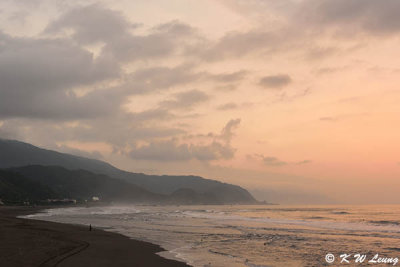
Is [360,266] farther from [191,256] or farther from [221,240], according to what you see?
[221,240]

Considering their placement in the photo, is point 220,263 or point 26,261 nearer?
point 26,261

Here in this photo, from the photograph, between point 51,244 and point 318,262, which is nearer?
point 318,262

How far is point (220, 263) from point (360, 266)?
9.46m

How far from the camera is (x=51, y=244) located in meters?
28.2

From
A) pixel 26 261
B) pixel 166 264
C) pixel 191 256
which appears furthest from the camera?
pixel 191 256

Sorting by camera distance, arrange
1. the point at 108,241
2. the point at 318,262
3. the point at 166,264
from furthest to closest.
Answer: the point at 108,241 → the point at 318,262 → the point at 166,264

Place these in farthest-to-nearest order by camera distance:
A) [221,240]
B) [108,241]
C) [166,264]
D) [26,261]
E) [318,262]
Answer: [221,240] → [108,241] → [318,262] → [166,264] → [26,261]

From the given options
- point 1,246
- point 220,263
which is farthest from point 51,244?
point 220,263

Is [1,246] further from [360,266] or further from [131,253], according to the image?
[360,266]

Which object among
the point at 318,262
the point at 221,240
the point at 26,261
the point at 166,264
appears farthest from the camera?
the point at 221,240

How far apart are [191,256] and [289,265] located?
726 cm

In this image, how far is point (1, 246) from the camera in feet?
84.3

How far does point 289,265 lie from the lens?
2438 centimetres

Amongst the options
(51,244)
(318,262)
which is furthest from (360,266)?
(51,244)
